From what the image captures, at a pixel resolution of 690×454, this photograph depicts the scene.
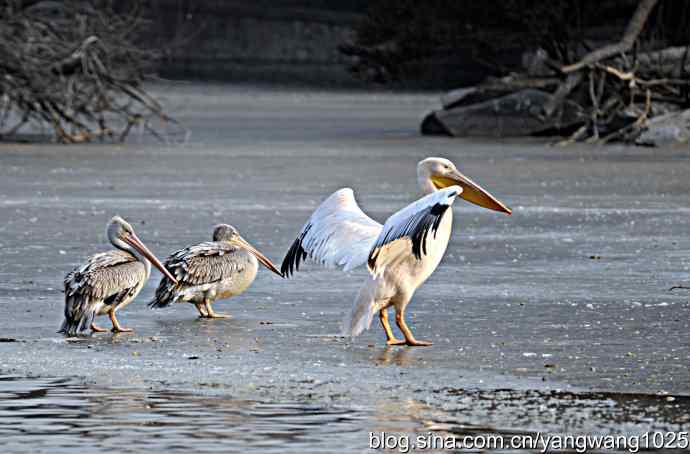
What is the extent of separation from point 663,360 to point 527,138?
20444 mm

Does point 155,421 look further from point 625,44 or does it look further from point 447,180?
point 625,44

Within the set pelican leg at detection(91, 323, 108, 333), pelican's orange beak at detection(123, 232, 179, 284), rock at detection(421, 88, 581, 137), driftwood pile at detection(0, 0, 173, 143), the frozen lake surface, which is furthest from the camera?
rock at detection(421, 88, 581, 137)

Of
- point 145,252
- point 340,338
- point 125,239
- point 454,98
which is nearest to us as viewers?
point 340,338

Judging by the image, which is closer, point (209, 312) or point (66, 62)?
point (209, 312)

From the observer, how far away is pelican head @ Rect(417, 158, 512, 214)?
8.38 metres

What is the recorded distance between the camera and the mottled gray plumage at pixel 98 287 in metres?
8.06

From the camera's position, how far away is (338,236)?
7805 millimetres

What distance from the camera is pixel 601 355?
24.5 feet

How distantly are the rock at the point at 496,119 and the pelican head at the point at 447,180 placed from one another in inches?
769

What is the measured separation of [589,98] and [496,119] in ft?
5.96

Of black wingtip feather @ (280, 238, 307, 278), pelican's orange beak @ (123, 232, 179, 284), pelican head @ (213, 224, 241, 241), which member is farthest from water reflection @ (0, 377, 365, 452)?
pelican head @ (213, 224, 241, 241)

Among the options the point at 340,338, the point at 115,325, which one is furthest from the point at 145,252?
the point at 340,338

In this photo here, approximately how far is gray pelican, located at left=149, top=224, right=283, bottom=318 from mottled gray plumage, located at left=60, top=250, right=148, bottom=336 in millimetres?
270

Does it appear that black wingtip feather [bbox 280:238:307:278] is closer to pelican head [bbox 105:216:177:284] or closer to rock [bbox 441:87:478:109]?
pelican head [bbox 105:216:177:284]
